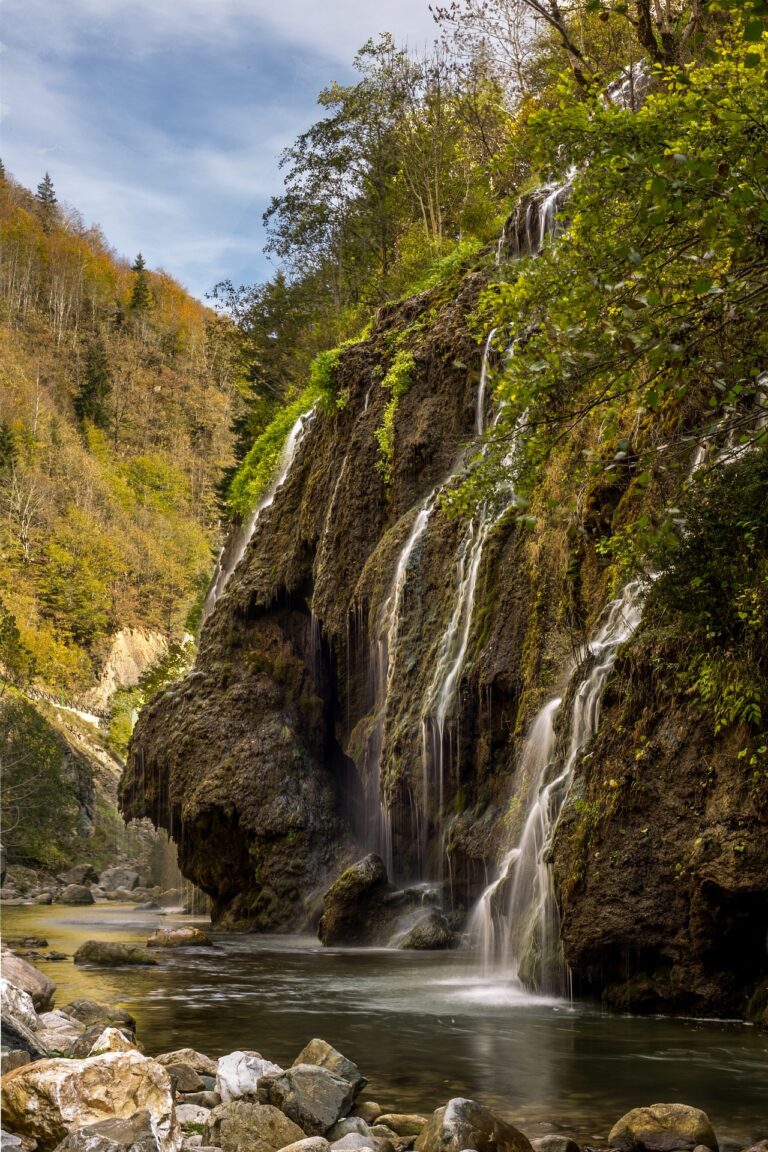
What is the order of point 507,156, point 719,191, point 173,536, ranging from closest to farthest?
point 719,191, point 507,156, point 173,536

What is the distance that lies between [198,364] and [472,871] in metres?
111

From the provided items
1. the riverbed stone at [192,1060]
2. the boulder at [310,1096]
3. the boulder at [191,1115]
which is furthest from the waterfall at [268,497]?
the boulder at [191,1115]

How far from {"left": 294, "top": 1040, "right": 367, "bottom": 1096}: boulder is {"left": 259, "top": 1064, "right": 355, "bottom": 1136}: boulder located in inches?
13.5

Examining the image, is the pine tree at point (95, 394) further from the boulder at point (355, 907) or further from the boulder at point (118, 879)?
the boulder at point (355, 907)

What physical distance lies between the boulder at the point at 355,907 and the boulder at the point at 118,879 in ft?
84.4

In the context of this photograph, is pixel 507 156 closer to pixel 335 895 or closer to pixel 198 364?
pixel 335 895

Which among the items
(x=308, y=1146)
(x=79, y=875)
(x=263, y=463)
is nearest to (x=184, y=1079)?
(x=308, y=1146)

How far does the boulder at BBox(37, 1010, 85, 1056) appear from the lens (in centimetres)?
791

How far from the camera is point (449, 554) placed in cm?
2031

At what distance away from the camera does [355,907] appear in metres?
18.8

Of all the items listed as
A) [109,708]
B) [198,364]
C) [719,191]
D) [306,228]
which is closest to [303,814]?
[719,191]

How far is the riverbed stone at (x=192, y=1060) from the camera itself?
25.1 ft

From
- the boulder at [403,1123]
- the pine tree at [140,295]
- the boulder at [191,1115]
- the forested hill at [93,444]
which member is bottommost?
the boulder at [403,1123]

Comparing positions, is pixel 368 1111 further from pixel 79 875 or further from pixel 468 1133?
pixel 79 875
